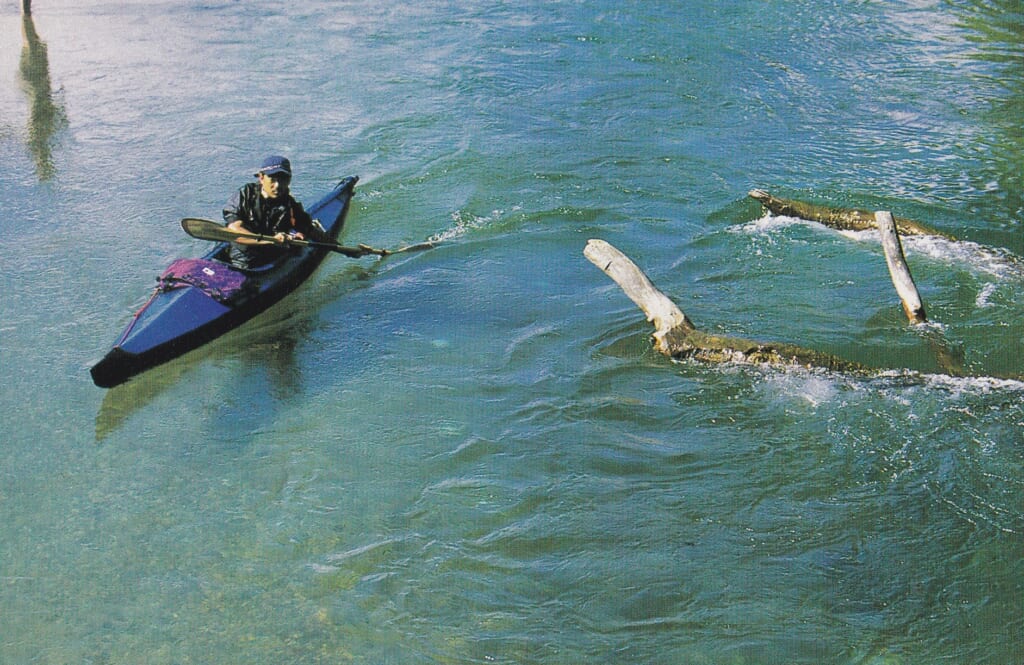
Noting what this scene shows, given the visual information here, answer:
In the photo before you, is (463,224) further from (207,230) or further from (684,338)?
(684,338)

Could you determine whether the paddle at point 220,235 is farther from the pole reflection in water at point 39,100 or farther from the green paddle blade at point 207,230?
the pole reflection in water at point 39,100

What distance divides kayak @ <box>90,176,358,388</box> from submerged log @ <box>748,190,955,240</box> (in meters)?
3.93

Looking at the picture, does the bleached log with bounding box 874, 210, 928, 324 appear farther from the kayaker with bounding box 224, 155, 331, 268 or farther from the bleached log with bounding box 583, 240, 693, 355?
the kayaker with bounding box 224, 155, 331, 268

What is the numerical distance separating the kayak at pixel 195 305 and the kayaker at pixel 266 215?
0.41ft

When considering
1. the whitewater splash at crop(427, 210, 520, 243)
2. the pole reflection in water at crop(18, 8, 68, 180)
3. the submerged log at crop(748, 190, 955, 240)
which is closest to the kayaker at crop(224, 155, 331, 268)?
the whitewater splash at crop(427, 210, 520, 243)

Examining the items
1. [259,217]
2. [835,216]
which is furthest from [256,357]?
[835,216]

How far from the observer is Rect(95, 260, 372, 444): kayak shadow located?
735cm

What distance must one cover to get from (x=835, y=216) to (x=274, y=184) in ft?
15.7

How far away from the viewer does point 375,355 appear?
26.0 ft

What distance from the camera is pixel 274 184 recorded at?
26.1 feet

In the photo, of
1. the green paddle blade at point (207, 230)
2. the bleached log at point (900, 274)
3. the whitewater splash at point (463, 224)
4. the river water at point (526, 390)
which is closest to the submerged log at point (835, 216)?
the river water at point (526, 390)

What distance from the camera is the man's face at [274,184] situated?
794 cm

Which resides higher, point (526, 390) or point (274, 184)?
point (274, 184)

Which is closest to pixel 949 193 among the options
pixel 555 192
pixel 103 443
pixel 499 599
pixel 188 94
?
pixel 555 192
